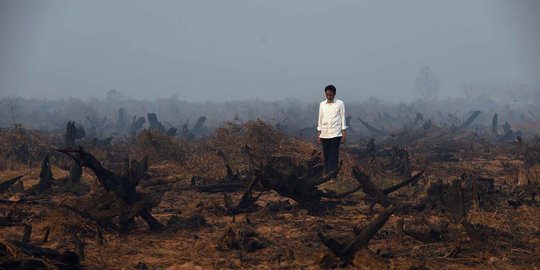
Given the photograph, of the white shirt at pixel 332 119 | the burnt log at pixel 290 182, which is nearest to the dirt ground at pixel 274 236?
the burnt log at pixel 290 182

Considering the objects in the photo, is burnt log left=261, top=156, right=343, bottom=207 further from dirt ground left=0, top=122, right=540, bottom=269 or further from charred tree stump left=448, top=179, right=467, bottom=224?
charred tree stump left=448, top=179, right=467, bottom=224

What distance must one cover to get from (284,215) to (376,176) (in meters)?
4.02

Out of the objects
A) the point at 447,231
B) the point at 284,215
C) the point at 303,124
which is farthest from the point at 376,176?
the point at 303,124

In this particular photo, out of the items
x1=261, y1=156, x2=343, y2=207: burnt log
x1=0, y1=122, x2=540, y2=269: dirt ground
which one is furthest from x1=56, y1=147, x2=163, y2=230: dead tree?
x1=261, y1=156, x2=343, y2=207: burnt log

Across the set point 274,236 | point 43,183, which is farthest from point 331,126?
point 43,183

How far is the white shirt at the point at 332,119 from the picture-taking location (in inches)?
382

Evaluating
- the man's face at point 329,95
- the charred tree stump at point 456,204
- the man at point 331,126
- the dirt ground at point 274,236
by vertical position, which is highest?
the man's face at point 329,95

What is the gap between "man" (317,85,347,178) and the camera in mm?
9695

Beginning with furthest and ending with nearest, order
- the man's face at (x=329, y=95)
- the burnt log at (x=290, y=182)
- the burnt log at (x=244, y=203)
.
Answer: the man's face at (x=329, y=95), the burnt log at (x=244, y=203), the burnt log at (x=290, y=182)

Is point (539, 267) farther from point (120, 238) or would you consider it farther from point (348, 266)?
point (120, 238)

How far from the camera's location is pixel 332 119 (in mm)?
9711

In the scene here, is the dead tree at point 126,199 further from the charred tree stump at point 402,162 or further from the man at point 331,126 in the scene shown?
the charred tree stump at point 402,162

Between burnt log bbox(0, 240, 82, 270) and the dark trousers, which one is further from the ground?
the dark trousers

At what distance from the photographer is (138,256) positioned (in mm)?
5477
